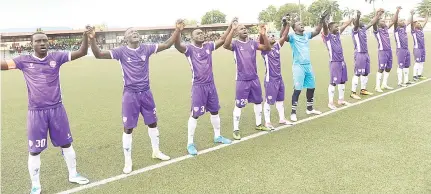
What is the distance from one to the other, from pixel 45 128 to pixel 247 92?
3849 mm

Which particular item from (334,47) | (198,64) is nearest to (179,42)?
(198,64)

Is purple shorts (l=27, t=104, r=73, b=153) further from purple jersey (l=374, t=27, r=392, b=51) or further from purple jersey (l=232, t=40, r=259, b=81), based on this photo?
purple jersey (l=374, t=27, r=392, b=51)

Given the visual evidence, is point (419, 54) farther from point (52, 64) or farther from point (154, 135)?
point (52, 64)

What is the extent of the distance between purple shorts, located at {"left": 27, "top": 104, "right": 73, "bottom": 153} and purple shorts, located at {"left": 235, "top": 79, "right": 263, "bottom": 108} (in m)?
3.39

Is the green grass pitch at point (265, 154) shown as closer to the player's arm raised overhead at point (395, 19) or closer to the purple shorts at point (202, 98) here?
the purple shorts at point (202, 98)

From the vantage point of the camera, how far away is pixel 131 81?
219 inches

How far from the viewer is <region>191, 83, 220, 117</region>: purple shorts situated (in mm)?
6324

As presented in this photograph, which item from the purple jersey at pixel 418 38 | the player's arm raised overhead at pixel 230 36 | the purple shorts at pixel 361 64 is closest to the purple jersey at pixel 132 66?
Result: the player's arm raised overhead at pixel 230 36

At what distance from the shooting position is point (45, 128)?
489 centimetres

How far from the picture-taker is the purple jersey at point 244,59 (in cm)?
698

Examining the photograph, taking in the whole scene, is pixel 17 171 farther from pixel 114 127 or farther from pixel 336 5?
pixel 336 5

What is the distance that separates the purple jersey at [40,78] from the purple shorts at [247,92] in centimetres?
349

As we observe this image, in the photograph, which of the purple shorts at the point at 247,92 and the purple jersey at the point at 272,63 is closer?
the purple shorts at the point at 247,92

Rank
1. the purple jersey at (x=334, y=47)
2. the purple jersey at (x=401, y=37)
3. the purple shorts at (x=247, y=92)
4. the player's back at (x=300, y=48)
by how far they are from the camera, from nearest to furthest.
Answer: the purple shorts at (x=247, y=92) → the player's back at (x=300, y=48) → the purple jersey at (x=334, y=47) → the purple jersey at (x=401, y=37)
